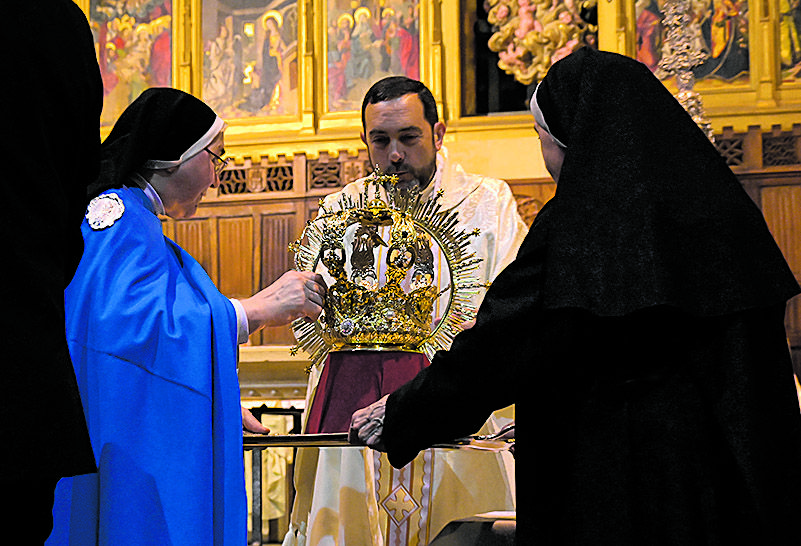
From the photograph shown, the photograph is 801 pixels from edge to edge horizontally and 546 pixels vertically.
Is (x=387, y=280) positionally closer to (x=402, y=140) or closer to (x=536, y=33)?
(x=402, y=140)

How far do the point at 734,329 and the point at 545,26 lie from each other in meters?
5.82

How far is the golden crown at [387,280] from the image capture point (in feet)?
11.5

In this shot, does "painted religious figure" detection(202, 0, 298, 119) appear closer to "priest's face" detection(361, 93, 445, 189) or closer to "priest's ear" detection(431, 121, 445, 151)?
"priest's ear" detection(431, 121, 445, 151)

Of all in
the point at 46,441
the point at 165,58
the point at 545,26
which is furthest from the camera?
the point at 165,58

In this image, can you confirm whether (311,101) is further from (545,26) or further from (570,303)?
(570,303)

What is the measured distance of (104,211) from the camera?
2.96 meters

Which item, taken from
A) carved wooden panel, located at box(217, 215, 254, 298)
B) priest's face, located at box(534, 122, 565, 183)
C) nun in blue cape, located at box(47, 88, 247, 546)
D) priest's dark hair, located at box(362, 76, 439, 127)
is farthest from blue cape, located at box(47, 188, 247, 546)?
carved wooden panel, located at box(217, 215, 254, 298)

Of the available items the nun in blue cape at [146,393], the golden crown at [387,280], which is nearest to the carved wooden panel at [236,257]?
the golden crown at [387,280]

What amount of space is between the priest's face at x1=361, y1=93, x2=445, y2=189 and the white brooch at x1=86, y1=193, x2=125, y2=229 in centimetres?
157

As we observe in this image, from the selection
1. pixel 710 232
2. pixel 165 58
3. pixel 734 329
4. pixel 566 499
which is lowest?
pixel 566 499

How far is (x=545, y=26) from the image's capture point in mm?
7703

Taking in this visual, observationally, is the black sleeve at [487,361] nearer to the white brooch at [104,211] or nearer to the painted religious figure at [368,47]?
the white brooch at [104,211]

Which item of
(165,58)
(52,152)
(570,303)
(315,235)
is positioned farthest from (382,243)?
(165,58)

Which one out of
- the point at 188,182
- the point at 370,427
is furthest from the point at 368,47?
the point at 370,427
